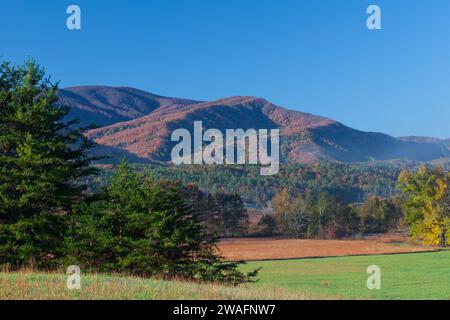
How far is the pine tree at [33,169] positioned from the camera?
25.7m

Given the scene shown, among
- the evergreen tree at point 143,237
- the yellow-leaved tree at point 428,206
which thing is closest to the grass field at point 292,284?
the evergreen tree at point 143,237

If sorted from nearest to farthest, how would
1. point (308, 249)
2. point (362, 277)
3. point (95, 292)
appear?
point (95, 292) → point (362, 277) → point (308, 249)

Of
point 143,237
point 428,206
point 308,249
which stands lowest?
point 308,249

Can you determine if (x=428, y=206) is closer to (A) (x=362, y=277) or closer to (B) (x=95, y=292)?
(A) (x=362, y=277)

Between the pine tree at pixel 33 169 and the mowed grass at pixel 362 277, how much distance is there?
11430 millimetres

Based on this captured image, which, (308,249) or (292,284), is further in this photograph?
(308,249)

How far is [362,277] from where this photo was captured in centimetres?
4556

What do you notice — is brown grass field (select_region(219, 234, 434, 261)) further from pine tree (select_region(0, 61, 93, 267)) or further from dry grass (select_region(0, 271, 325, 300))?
dry grass (select_region(0, 271, 325, 300))

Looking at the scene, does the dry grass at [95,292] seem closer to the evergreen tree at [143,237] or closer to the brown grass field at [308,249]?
the evergreen tree at [143,237]

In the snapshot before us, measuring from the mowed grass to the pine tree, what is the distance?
37.5 feet

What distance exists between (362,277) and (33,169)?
2909 cm

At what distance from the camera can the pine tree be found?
84.2 feet

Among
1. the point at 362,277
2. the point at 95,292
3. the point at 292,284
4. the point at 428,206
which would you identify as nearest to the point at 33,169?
the point at 95,292
